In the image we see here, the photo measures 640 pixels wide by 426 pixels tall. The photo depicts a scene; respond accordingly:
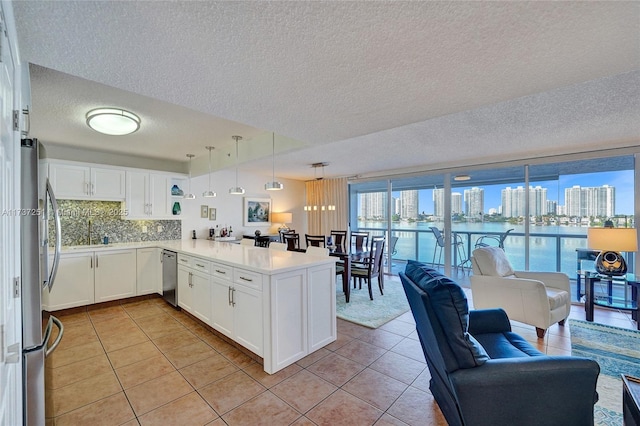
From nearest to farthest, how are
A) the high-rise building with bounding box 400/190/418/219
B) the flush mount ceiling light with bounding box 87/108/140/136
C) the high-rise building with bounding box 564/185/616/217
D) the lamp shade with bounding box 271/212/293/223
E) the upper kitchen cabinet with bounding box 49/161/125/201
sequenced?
the flush mount ceiling light with bounding box 87/108/140/136
the upper kitchen cabinet with bounding box 49/161/125/201
the high-rise building with bounding box 564/185/616/217
the high-rise building with bounding box 400/190/418/219
the lamp shade with bounding box 271/212/293/223

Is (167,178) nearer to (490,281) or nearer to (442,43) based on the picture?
(442,43)

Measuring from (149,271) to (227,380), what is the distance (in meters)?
2.98

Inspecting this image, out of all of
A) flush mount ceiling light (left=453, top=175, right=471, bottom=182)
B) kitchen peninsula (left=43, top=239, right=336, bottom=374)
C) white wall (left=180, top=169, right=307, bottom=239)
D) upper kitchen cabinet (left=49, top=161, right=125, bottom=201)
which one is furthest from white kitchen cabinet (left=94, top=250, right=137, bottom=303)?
flush mount ceiling light (left=453, top=175, right=471, bottom=182)

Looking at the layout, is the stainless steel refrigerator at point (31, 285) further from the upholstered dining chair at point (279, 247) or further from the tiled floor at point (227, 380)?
the upholstered dining chair at point (279, 247)

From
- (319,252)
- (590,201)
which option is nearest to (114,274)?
(319,252)

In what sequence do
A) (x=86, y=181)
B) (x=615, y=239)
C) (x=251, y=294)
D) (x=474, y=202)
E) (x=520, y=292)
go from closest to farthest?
(x=251, y=294)
(x=520, y=292)
(x=615, y=239)
(x=86, y=181)
(x=474, y=202)

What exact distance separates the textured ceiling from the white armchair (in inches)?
69.4

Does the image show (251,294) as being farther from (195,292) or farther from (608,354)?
(608,354)

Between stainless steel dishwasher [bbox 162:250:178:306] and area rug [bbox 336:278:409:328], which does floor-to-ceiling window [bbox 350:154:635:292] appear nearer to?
area rug [bbox 336:278:409:328]

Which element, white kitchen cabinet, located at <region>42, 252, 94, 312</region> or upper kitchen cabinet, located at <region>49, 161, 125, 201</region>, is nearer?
white kitchen cabinet, located at <region>42, 252, 94, 312</region>

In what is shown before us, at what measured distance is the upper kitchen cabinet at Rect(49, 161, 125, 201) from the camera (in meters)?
3.87

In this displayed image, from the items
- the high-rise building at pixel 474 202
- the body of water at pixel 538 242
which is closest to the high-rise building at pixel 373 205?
the body of water at pixel 538 242

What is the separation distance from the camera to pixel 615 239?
323cm

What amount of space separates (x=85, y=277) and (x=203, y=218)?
6.98 feet
